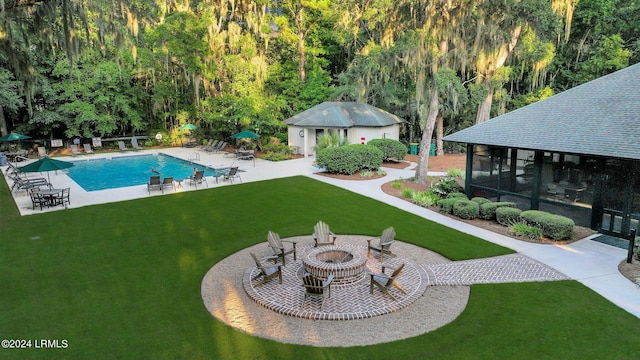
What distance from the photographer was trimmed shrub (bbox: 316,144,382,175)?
19625mm

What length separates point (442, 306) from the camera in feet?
24.0

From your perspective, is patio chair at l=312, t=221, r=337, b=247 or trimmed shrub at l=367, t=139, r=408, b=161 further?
trimmed shrub at l=367, t=139, r=408, b=161

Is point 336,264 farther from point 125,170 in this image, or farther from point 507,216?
point 125,170

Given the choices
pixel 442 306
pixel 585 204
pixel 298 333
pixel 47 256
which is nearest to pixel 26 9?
pixel 47 256

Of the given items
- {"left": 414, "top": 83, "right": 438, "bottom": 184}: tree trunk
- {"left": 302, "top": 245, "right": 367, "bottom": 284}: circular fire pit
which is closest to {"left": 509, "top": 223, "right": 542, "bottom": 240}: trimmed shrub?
{"left": 302, "top": 245, "right": 367, "bottom": 284}: circular fire pit

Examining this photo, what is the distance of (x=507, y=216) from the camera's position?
39.3 feet

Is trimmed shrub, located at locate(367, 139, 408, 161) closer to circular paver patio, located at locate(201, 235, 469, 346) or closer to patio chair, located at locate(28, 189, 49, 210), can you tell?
circular paver patio, located at locate(201, 235, 469, 346)

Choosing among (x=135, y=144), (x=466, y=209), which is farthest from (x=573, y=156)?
(x=135, y=144)

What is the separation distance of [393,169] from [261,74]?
42.5 feet

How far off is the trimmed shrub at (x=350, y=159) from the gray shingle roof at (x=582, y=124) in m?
5.93

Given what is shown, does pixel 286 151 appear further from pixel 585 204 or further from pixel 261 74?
pixel 585 204

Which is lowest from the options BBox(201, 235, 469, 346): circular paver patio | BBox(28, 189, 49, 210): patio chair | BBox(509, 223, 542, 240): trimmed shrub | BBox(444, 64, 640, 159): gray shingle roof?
BBox(201, 235, 469, 346): circular paver patio

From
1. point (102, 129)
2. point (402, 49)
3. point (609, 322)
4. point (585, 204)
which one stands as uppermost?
point (402, 49)

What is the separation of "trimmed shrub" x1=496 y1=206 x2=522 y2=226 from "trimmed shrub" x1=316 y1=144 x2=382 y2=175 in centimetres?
850
